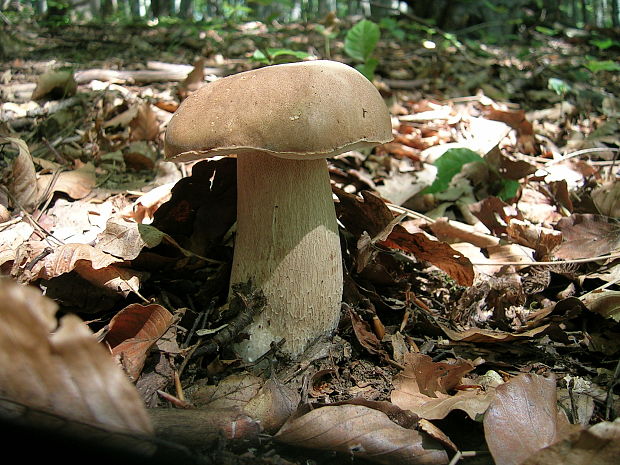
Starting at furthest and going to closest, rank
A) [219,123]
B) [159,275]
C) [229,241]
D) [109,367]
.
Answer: [229,241], [159,275], [219,123], [109,367]

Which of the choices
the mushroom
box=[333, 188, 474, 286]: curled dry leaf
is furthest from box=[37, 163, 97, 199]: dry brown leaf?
box=[333, 188, 474, 286]: curled dry leaf

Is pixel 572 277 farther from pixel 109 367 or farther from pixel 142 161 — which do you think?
pixel 142 161

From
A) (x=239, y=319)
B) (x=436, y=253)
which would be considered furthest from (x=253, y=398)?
(x=436, y=253)

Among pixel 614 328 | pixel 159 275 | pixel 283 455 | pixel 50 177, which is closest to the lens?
pixel 283 455

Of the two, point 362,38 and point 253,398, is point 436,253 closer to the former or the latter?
point 253,398

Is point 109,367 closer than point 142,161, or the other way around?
point 109,367

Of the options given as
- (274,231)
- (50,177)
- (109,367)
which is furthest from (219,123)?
(50,177)
